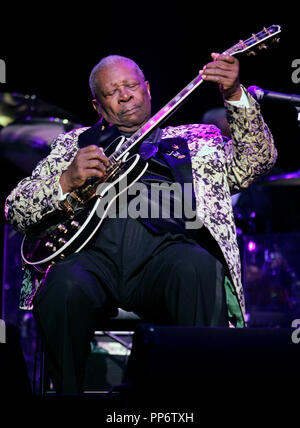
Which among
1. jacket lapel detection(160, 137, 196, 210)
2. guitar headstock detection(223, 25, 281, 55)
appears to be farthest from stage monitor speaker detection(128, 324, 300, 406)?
guitar headstock detection(223, 25, 281, 55)

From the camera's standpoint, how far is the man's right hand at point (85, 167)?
1877mm

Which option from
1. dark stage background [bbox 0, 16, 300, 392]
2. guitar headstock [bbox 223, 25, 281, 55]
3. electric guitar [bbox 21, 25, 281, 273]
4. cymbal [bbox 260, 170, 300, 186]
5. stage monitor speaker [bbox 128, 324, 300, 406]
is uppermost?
dark stage background [bbox 0, 16, 300, 392]

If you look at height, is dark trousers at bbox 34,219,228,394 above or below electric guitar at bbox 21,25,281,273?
below

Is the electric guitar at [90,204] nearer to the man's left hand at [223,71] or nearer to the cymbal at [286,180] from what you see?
the man's left hand at [223,71]

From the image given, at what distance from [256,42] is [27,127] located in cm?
181

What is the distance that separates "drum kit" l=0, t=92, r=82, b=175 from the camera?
135 inches

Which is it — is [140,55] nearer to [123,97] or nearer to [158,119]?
[123,97]

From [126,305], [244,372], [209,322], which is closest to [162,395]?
[244,372]

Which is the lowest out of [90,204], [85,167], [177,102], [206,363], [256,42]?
[206,363]

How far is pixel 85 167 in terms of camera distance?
188cm

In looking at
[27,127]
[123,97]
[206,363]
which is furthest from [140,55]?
[206,363]

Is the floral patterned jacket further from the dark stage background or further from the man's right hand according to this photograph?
the dark stage background

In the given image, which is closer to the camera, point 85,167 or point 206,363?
point 206,363

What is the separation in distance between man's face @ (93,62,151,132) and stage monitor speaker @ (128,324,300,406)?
1.34m
